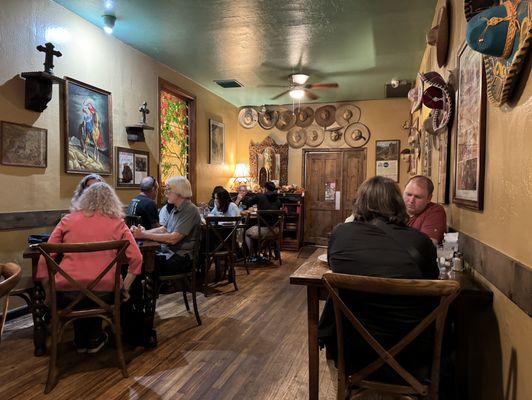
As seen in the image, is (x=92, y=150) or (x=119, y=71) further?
(x=119, y=71)

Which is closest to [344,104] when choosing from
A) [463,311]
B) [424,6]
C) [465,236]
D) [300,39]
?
[300,39]

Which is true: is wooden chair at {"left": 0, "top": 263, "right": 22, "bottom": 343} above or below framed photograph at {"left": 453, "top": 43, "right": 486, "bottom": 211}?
below

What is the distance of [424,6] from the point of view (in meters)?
3.55

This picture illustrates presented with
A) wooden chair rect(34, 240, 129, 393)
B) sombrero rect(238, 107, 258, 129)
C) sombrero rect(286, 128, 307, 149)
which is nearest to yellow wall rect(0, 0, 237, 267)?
wooden chair rect(34, 240, 129, 393)

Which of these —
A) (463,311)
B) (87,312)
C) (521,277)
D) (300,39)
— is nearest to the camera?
(521,277)

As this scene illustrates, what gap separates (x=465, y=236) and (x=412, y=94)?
2191 millimetres

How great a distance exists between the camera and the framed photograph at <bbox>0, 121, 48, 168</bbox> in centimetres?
311

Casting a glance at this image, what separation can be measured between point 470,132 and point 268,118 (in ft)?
19.5

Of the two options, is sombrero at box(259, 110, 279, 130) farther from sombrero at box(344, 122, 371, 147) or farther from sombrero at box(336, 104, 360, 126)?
sombrero at box(344, 122, 371, 147)

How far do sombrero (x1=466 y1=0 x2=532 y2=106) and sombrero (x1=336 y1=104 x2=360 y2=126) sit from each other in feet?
19.8

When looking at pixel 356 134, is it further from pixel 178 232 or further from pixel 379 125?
pixel 178 232

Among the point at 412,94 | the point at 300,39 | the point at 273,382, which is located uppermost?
the point at 300,39

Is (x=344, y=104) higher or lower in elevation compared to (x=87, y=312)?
higher

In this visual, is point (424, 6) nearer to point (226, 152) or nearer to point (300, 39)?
point (300, 39)
